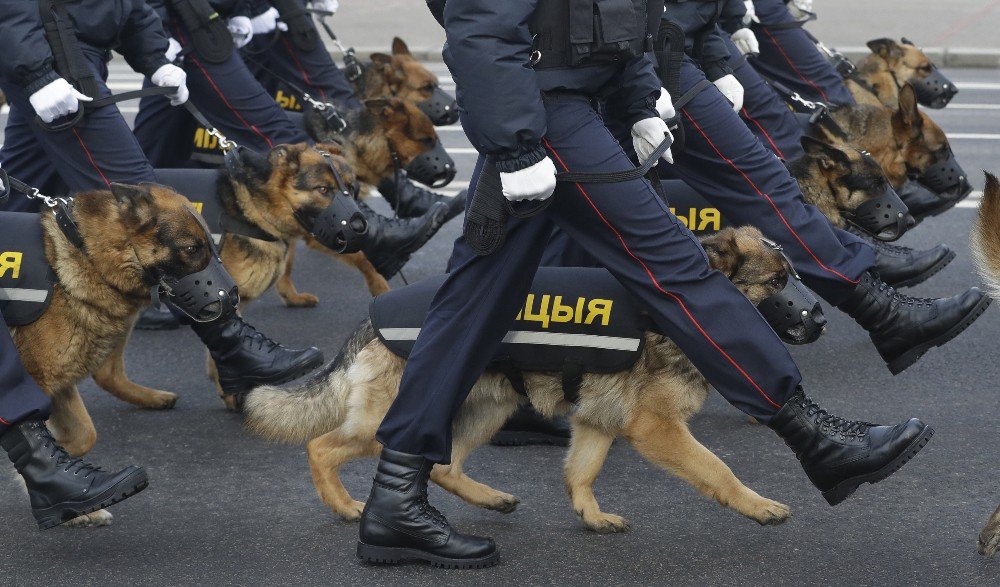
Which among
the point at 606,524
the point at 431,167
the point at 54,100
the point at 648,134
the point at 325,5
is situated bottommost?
the point at 431,167

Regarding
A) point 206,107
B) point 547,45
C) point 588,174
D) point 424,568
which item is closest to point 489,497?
point 424,568

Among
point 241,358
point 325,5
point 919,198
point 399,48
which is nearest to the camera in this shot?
point 241,358

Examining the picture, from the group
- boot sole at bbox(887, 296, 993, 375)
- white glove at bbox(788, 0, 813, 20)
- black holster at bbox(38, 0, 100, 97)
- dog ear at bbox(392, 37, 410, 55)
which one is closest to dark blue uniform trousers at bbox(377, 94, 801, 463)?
boot sole at bbox(887, 296, 993, 375)

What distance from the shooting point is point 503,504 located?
14.3 ft

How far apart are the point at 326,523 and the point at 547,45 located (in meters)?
1.80

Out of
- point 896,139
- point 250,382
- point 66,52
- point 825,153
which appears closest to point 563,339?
point 250,382

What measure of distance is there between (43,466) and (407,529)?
1200mm

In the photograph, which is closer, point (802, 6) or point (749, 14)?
point (749, 14)

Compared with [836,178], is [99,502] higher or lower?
higher

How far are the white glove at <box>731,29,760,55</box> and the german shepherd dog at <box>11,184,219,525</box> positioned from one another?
11.5 feet

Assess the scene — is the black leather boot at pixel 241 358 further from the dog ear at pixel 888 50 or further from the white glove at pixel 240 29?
the dog ear at pixel 888 50

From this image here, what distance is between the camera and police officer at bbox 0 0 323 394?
492 cm

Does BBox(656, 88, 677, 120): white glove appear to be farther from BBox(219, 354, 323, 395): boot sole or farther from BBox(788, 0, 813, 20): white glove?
BBox(788, 0, 813, 20): white glove

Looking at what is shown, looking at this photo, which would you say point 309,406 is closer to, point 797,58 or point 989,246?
point 989,246
